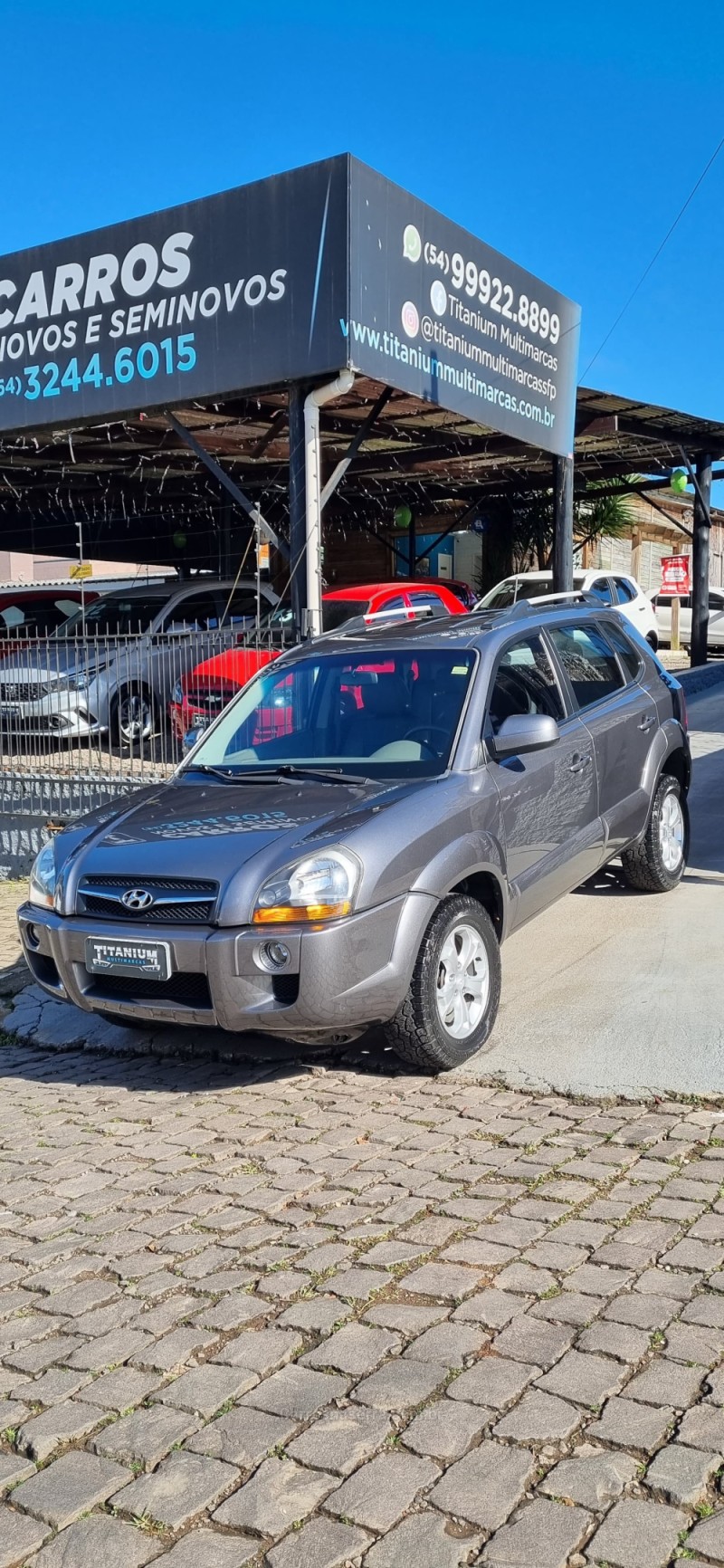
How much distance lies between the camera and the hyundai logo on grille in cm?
490

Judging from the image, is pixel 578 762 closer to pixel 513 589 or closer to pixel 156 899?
pixel 156 899

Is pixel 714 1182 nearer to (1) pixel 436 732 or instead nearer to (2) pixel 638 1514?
(2) pixel 638 1514

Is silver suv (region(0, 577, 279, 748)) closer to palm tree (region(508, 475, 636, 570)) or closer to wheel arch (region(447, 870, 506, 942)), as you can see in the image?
wheel arch (region(447, 870, 506, 942))

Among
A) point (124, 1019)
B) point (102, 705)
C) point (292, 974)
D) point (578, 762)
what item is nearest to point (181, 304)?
point (102, 705)

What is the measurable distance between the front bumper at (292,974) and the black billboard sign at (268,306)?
687 centimetres

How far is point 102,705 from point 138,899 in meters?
6.52

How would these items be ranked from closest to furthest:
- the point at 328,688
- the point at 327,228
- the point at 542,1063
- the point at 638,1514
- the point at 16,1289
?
the point at 638,1514, the point at 16,1289, the point at 542,1063, the point at 328,688, the point at 327,228

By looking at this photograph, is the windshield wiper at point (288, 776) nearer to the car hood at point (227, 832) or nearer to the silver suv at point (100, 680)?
the car hood at point (227, 832)

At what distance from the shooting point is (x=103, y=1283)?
358cm

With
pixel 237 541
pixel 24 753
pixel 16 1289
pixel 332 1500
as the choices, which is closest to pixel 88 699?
pixel 24 753

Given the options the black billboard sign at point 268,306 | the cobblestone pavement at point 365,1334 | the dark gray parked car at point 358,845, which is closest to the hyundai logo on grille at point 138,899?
the dark gray parked car at point 358,845

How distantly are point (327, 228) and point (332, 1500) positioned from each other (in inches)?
383

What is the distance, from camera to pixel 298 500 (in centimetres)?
1116

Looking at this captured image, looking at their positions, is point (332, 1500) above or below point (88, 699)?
below
